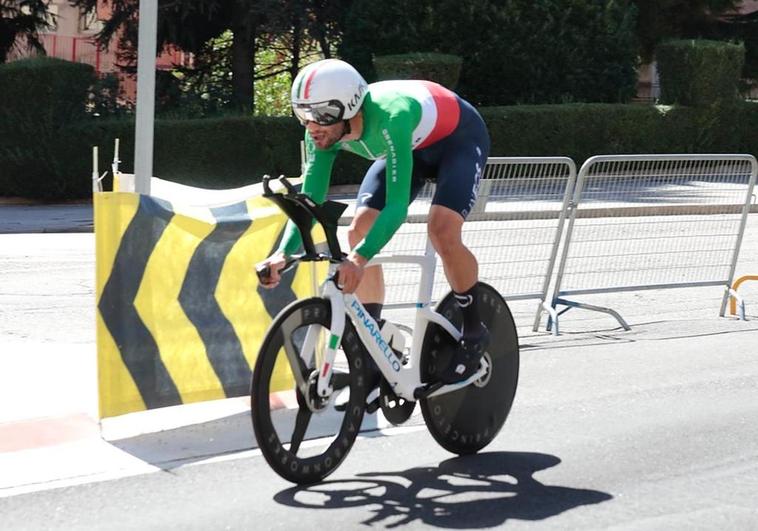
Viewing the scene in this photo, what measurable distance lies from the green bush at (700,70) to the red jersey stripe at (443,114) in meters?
24.1

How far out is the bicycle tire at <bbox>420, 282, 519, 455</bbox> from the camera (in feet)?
20.4

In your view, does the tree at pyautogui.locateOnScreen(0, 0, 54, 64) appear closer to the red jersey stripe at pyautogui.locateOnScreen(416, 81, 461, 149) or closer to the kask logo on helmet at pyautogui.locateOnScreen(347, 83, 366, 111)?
the red jersey stripe at pyautogui.locateOnScreen(416, 81, 461, 149)

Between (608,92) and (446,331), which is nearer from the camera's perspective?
(446,331)

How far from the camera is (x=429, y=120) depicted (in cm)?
608

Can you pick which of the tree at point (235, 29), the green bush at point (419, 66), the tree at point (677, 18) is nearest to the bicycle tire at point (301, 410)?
the tree at point (235, 29)

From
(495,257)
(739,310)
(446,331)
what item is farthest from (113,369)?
(739,310)

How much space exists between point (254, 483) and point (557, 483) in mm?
1314

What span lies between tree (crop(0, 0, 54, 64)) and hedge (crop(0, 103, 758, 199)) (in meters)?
5.09

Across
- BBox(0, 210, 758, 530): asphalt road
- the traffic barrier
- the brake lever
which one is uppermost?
the brake lever

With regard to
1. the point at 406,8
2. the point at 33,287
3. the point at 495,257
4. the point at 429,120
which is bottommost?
the point at 33,287

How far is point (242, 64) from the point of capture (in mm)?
27703

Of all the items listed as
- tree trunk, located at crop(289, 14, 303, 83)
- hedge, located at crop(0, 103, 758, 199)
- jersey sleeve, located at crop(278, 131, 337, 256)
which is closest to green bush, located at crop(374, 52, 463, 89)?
hedge, located at crop(0, 103, 758, 199)

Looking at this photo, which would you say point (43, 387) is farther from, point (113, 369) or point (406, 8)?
point (406, 8)

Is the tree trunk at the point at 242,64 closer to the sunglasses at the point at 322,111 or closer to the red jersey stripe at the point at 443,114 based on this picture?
the red jersey stripe at the point at 443,114
